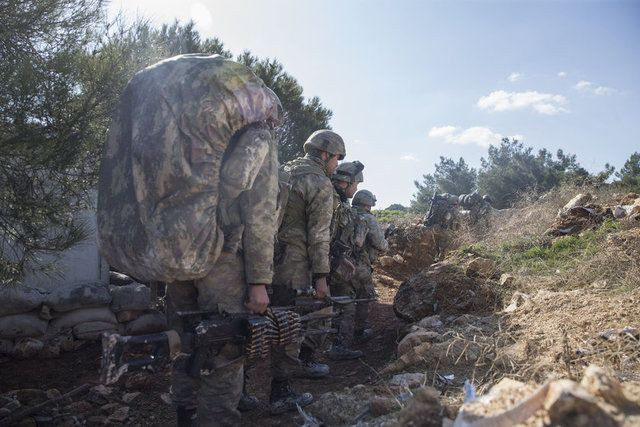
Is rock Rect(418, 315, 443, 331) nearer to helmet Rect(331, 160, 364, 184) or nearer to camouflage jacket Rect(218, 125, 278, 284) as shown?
helmet Rect(331, 160, 364, 184)

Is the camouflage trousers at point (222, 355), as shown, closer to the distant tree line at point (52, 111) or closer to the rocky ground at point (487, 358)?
the rocky ground at point (487, 358)

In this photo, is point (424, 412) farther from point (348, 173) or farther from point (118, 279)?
point (118, 279)

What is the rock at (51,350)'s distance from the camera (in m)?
4.87

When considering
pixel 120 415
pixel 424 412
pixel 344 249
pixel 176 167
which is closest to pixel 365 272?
pixel 344 249

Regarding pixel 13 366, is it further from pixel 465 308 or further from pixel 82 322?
pixel 465 308

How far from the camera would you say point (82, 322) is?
516 centimetres

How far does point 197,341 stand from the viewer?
2309 millimetres

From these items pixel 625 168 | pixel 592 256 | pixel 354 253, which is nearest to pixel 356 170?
pixel 354 253

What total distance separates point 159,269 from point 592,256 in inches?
187

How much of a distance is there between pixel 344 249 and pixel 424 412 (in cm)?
349

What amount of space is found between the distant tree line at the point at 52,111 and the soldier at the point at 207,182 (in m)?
1.47

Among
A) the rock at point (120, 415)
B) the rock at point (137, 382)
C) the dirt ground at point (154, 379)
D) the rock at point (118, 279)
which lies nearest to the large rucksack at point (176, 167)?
the dirt ground at point (154, 379)

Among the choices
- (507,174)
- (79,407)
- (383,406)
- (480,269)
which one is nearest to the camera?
(383,406)

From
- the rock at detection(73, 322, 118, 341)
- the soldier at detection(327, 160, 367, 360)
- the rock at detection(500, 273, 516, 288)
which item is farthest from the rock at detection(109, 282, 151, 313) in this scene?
the rock at detection(500, 273, 516, 288)
